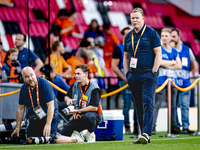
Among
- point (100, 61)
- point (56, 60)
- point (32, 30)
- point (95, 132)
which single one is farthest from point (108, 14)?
point (95, 132)

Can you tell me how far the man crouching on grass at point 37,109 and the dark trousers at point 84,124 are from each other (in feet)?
0.72

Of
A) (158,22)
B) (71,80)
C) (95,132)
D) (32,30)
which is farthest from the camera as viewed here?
(158,22)

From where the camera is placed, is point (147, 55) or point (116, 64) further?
point (116, 64)

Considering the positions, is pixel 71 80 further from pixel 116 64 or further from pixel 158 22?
pixel 158 22

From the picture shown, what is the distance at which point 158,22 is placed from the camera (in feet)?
56.9

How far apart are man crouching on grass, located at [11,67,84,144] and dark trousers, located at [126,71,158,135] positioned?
102 cm

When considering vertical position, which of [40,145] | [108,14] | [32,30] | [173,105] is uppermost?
[108,14]

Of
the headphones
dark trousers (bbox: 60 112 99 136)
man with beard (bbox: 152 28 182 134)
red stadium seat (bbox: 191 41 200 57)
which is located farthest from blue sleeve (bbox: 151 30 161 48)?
red stadium seat (bbox: 191 41 200 57)

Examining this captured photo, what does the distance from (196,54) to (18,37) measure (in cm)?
1115

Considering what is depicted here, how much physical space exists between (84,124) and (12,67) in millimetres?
2118

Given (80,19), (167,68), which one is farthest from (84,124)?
(80,19)

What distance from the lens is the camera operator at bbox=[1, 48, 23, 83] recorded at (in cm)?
759

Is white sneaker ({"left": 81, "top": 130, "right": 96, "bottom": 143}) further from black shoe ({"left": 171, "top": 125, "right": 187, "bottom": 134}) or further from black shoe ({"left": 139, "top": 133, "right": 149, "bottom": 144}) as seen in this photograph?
black shoe ({"left": 171, "top": 125, "right": 187, "bottom": 134})

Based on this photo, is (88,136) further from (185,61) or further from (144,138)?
(185,61)
